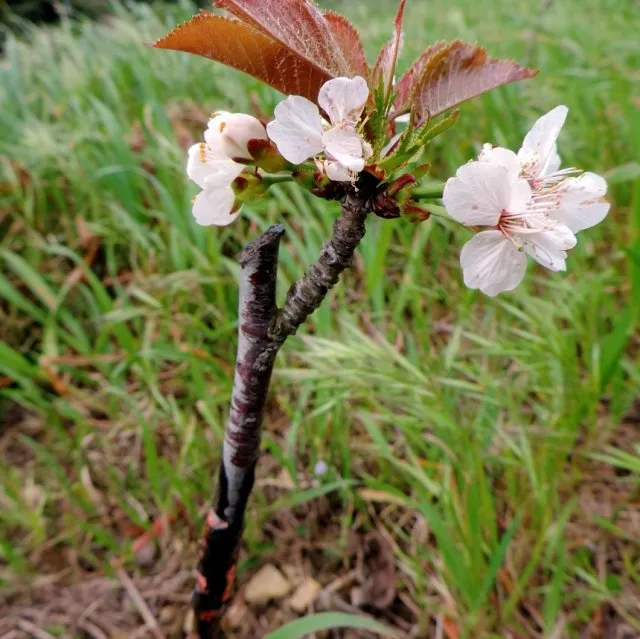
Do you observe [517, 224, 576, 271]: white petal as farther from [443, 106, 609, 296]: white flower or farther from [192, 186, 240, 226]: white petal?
[192, 186, 240, 226]: white petal

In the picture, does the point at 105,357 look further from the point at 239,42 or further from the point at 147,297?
the point at 239,42

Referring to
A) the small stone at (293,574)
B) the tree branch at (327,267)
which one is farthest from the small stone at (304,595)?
the tree branch at (327,267)

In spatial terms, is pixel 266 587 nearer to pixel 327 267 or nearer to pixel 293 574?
pixel 293 574

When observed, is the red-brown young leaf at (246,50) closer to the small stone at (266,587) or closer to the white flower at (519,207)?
the white flower at (519,207)

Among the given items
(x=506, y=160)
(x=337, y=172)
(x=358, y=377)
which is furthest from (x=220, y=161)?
(x=358, y=377)

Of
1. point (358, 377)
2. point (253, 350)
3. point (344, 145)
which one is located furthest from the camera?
point (358, 377)

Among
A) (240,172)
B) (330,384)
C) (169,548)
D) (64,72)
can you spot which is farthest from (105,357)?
(64,72)
